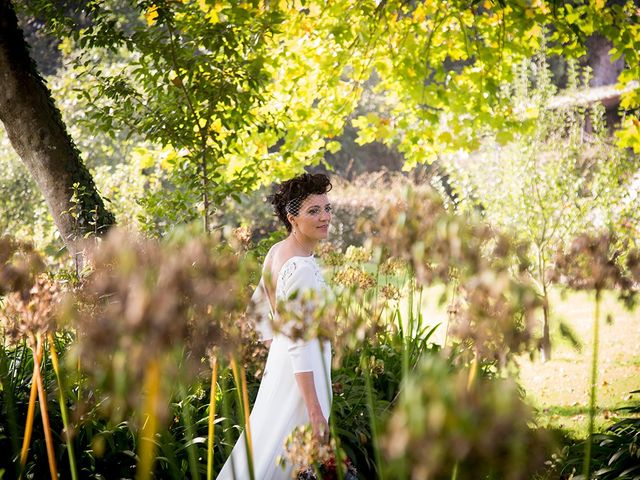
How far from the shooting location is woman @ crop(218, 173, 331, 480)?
3.08 meters

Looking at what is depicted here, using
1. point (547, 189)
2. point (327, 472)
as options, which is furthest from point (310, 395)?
point (547, 189)

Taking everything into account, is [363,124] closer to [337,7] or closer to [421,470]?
[337,7]

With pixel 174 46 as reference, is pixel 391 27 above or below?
above

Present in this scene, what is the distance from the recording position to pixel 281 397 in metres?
3.31

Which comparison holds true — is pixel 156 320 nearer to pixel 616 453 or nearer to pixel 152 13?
pixel 616 453

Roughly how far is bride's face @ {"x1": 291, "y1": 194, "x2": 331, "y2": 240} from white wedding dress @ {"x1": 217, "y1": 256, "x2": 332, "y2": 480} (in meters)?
0.25

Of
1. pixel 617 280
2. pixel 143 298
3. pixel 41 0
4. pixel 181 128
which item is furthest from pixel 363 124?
pixel 143 298

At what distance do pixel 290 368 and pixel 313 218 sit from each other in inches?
29.5

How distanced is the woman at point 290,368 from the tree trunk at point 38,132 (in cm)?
226

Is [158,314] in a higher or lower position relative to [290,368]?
higher

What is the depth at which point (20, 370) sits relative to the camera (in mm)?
3939

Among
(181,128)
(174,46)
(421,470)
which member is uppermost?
(174,46)

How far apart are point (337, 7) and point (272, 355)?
4.36 m

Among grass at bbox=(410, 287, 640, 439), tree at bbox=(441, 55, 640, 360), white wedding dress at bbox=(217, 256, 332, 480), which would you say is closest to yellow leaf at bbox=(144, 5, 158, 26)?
white wedding dress at bbox=(217, 256, 332, 480)
